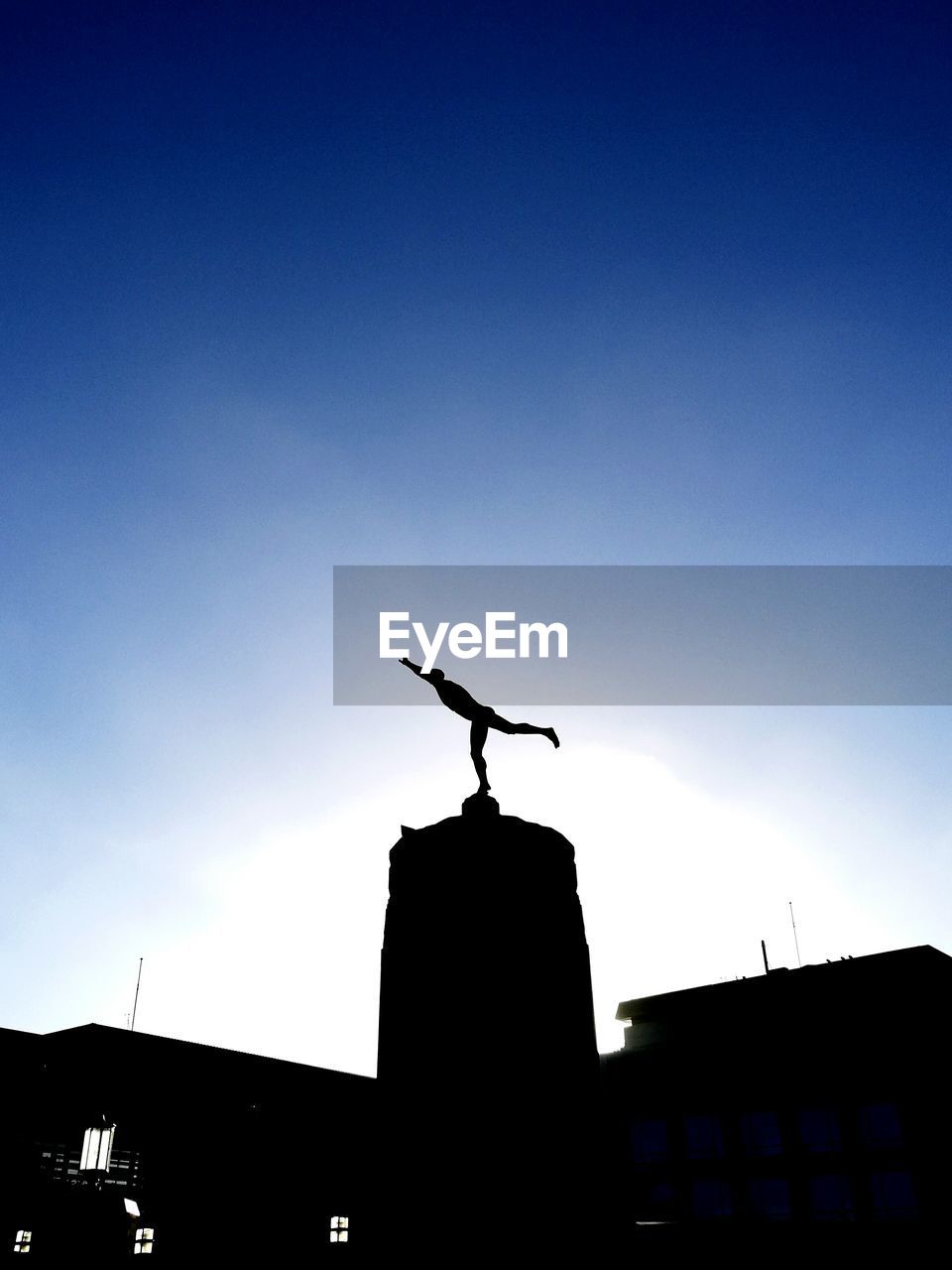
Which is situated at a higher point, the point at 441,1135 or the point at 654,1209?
the point at 441,1135

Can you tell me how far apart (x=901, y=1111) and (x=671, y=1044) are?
11959 mm

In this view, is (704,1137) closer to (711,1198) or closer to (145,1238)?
(711,1198)

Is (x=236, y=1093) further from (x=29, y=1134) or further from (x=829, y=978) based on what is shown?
(x=829, y=978)

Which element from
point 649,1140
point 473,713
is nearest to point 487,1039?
point 473,713

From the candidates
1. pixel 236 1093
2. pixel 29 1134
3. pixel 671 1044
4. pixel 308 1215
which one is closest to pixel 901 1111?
pixel 671 1044

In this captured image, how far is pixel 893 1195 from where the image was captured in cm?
3697

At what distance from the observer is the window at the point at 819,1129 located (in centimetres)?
3903

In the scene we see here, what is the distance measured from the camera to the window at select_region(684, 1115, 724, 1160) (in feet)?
138

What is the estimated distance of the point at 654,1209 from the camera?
42.0 m

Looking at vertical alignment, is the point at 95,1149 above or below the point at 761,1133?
above

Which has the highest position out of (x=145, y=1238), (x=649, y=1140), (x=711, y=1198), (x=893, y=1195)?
(x=649, y=1140)

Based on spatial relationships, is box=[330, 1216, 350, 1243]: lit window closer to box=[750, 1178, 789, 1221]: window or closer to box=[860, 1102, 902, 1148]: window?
box=[750, 1178, 789, 1221]: window

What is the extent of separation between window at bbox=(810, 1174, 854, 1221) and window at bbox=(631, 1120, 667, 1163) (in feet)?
24.6

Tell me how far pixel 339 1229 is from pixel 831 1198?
21925mm
